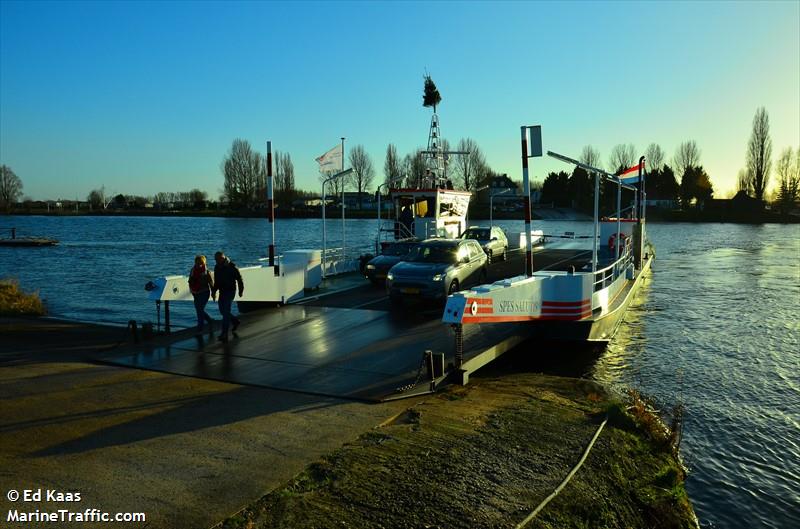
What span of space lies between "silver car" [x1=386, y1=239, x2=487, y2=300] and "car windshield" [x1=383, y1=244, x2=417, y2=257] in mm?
3704

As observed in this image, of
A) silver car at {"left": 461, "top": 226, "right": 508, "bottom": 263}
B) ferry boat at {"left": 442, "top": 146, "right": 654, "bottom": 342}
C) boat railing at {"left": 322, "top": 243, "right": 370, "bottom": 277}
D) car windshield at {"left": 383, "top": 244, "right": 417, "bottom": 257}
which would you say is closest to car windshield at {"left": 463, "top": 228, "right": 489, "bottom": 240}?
silver car at {"left": 461, "top": 226, "right": 508, "bottom": 263}

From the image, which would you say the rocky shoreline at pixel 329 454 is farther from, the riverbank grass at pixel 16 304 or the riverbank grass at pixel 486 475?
the riverbank grass at pixel 16 304

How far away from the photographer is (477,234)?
28.2 meters

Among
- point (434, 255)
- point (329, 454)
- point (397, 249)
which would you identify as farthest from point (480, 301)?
point (397, 249)

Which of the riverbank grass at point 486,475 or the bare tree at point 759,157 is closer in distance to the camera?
the riverbank grass at point 486,475

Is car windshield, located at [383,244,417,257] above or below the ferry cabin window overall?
below

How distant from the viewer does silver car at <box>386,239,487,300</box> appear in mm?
15148

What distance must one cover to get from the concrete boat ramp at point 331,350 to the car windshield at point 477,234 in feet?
40.8

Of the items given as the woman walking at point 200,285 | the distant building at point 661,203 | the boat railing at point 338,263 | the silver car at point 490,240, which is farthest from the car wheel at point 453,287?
the distant building at point 661,203

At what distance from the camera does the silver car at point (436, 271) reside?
15148 mm

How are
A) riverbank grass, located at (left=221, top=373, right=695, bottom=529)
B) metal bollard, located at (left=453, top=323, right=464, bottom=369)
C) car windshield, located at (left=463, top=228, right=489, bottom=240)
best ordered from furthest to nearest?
1. car windshield, located at (left=463, top=228, right=489, bottom=240)
2. metal bollard, located at (left=453, top=323, right=464, bottom=369)
3. riverbank grass, located at (left=221, top=373, right=695, bottom=529)

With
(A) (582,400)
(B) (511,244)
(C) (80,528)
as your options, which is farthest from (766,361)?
(B) (511,244)

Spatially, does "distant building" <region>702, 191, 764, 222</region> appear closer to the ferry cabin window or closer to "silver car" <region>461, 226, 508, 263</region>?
"silver car" <region>461, 226, 508, 263</region>

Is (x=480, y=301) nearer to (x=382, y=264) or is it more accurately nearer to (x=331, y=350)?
(x=331, y=350)
